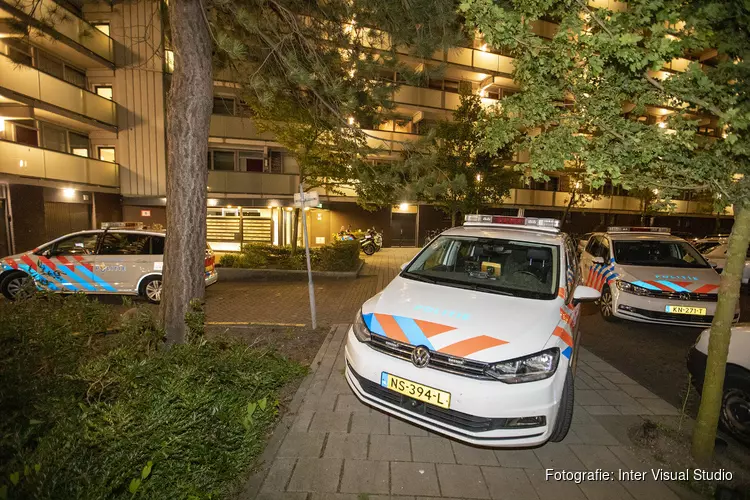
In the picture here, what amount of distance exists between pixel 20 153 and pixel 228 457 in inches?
527

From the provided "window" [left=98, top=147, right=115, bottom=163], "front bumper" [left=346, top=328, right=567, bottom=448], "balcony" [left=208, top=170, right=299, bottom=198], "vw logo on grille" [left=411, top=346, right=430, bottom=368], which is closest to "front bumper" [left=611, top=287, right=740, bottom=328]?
"front bumper" [left=346, top=328, right=567, bottom=448]

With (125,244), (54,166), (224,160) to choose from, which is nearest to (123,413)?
(125,244)

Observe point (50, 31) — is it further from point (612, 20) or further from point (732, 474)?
point (732, 474)

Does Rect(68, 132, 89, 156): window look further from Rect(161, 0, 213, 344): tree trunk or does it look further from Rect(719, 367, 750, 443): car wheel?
Rect(719, 367, 750, 443): car wheel

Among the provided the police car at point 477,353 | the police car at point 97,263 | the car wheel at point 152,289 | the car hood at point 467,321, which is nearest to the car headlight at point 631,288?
the police car at point 477,353

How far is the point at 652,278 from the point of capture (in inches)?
250

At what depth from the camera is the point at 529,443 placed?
270 cm

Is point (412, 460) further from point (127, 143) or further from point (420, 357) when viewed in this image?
point (127, 143)

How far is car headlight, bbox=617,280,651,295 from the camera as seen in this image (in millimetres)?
6336

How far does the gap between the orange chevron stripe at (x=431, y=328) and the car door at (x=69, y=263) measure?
8.39m

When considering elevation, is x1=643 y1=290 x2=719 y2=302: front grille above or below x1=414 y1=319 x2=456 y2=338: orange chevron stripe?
below

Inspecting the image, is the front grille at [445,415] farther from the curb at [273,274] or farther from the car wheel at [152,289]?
the curb at [273,274]

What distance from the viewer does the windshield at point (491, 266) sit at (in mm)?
3779

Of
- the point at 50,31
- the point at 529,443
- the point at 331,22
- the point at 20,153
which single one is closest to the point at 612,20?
the point at 529,443
